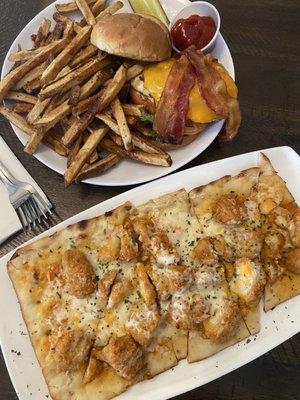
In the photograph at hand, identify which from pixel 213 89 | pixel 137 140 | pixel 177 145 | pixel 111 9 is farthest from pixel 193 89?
pixel 111 9

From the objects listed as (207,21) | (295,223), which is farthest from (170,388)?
(207,21)

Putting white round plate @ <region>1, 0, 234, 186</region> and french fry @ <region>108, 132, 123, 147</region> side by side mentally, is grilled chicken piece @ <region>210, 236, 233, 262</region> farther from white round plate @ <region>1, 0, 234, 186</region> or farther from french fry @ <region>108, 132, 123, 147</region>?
french fry @ <region>108, 132, 123, 147</region>

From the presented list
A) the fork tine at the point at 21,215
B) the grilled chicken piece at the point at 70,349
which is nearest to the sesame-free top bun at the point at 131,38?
the fork tine at the point at 21,215

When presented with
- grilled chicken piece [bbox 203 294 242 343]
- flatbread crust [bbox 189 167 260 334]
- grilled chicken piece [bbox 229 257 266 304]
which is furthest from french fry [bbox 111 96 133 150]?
grilled chicken piece [bbox 203 294 242 343]

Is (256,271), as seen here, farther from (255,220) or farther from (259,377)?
(259,377)

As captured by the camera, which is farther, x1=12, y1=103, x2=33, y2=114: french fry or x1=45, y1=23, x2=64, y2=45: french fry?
x1=45, y1=23, x2=64, y2=45: french fry

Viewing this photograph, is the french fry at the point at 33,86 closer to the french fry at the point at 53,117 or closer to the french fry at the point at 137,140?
the french fry at the point at 53,117
